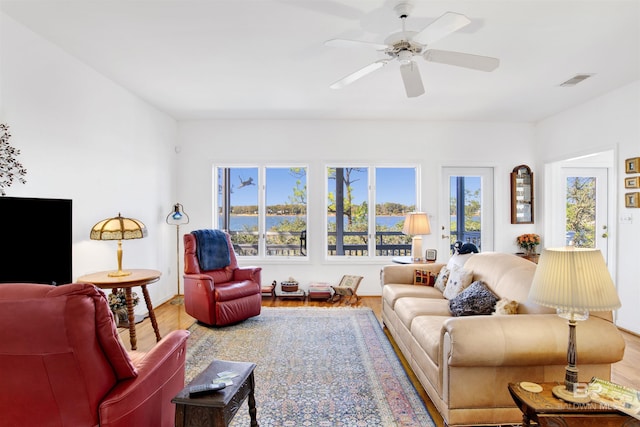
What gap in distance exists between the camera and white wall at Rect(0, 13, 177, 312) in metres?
2.70

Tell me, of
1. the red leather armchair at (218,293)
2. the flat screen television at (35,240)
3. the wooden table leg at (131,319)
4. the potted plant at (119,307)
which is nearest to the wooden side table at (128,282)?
the wooden table leg at (131,319)

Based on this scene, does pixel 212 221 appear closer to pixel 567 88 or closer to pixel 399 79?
pixel 399 79

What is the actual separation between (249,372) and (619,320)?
14.3ft

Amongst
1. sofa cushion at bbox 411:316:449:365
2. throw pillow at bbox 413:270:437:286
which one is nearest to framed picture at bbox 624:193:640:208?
throw pillow at bbox 413:270:437:286

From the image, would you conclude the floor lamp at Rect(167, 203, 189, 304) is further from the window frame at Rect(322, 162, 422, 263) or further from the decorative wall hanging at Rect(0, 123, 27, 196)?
the decorative wall hanging at Rect(0, 123, 27, 196)

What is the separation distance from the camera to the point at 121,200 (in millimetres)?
4027

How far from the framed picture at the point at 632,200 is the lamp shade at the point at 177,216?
5389mm

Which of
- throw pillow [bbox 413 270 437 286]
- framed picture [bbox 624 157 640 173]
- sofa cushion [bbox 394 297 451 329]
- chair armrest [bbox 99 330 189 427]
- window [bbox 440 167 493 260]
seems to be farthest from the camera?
window [bbox 440 167 493 260]

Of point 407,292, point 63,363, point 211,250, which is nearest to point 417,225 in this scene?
point 407,292

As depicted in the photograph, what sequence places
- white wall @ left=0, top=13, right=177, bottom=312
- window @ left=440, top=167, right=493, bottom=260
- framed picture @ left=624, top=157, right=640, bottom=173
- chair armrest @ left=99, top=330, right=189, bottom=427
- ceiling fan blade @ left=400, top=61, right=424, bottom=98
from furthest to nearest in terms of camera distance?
window @ left=440, top=167, right=493, bottom=260
framed picture @ left=624, top=157, right=640, bottom=173
white wall @ left=0, top=13, right=177, bottom=312
ceiling fan blade @ left=400, top=61, right=424, bottom=98
chair armrest @ left=99, top=330, right=189, bottom=427

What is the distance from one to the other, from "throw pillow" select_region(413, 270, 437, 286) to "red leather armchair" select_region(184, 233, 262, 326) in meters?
1.83

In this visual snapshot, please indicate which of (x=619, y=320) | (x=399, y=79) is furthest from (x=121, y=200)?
(x=619, y=320)

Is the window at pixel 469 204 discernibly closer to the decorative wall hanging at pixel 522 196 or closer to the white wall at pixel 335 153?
the white wall at pixel 335 153

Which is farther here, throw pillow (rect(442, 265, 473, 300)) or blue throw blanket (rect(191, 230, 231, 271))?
blue throw blanket (rect(191, 230, 231, 271))
